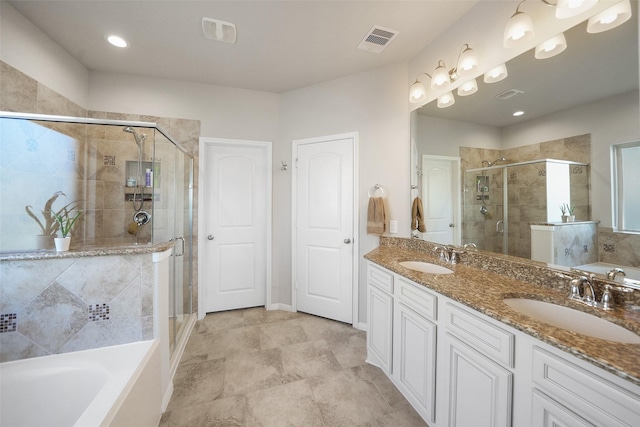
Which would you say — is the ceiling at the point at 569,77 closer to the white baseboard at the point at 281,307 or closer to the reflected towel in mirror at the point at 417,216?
the reflected towel in mirror at the point at 417,216

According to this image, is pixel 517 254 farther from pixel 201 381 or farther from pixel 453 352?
pixel 201 381

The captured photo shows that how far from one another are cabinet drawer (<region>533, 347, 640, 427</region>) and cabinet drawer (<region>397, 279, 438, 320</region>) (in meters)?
0.48

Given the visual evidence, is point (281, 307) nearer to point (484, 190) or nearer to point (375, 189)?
point (375, 189)

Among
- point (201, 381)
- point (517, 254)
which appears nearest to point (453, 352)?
point (517, 254)

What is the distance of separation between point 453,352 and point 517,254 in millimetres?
749

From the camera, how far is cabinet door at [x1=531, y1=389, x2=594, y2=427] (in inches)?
28.1

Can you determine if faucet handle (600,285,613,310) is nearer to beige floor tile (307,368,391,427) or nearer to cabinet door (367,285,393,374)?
cabinet door (367,285,393,374)

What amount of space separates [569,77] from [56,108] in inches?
147

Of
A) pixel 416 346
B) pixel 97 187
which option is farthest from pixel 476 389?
pixel 97 187

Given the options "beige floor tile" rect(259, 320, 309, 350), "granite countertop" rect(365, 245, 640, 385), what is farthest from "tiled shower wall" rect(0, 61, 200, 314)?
"granite countertop" rect(365, 245, 640, 385)

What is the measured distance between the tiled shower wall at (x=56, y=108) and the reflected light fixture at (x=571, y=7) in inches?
119

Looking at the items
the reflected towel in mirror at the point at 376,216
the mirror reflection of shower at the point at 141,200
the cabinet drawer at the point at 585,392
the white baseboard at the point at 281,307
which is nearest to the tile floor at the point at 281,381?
the white baseboard at the point at 281,307

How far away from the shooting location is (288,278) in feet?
9.64

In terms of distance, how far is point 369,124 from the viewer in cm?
250
